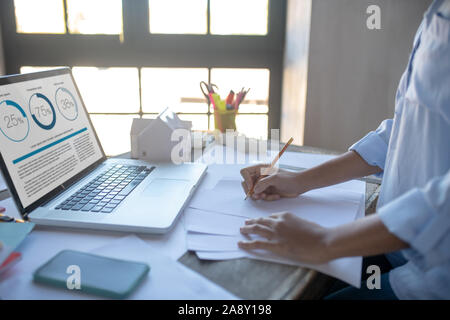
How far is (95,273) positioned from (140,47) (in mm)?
1423

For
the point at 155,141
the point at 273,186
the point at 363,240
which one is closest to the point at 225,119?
the point at 155,141

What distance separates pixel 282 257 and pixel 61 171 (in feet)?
1.71

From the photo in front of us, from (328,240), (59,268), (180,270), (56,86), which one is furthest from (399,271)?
(56,86)

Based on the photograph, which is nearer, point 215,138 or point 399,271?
point 399,271

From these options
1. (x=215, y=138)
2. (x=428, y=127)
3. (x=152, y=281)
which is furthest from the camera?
(x=215, y=138)

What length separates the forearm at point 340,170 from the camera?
94 centimetres

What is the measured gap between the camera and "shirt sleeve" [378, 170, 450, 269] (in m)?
0.55

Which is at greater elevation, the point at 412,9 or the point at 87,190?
the point at 412,9

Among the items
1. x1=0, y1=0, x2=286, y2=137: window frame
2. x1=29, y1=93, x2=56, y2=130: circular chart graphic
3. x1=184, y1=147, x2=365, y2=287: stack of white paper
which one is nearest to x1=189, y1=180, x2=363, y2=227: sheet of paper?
x1=184, y1=147, x2=365, y2=287: stack of white paper

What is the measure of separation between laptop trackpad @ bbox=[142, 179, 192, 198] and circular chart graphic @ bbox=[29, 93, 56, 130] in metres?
0.26

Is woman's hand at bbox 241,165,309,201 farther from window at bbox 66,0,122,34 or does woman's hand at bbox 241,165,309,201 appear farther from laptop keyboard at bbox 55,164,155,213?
window at bbox 66,0,122,34

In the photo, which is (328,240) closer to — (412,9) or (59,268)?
(59,268)

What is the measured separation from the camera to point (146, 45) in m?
1.81

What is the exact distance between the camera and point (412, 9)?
154cm
